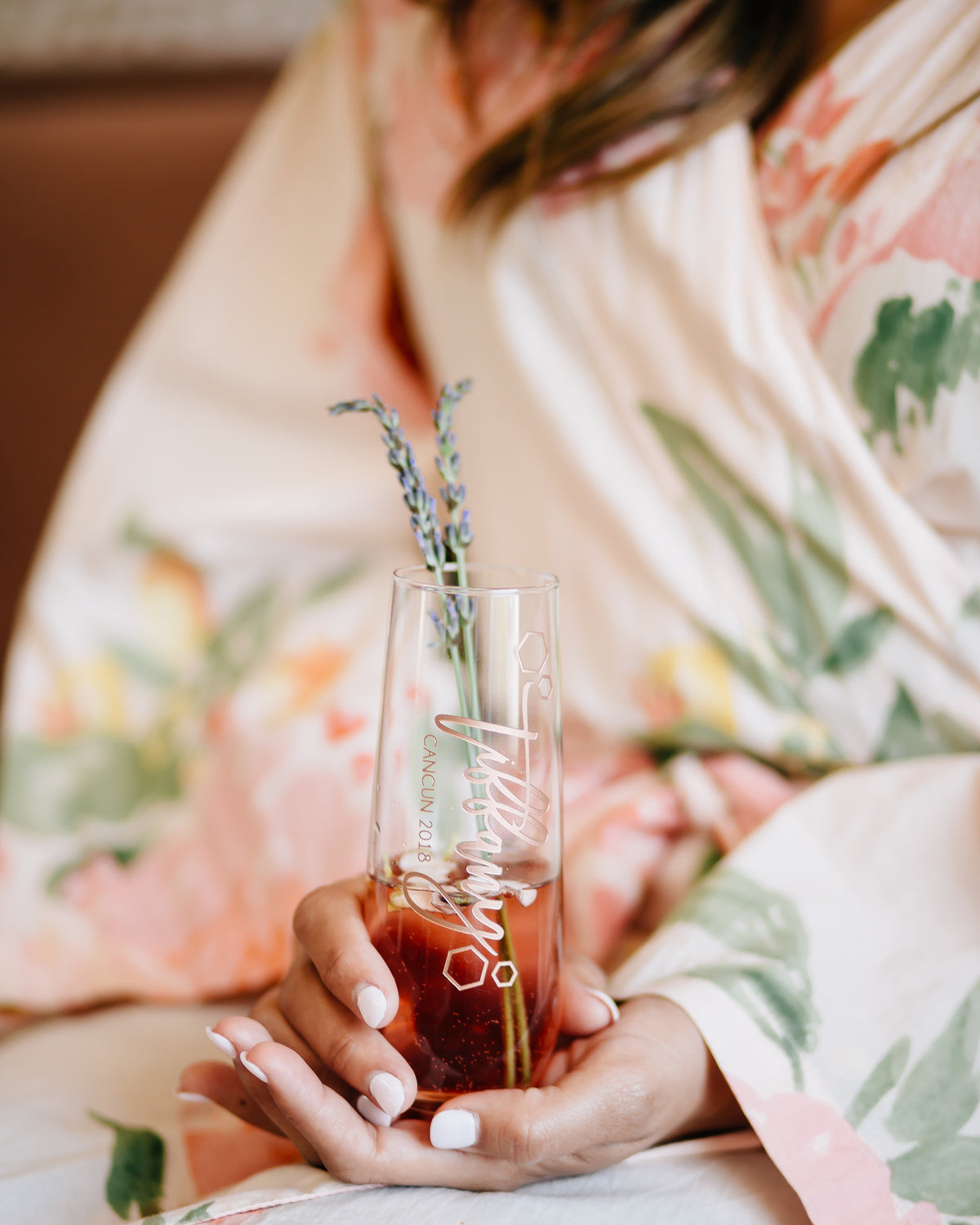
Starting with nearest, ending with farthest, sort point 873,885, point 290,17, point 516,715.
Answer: point 516,715
point 873,885
point 290,17

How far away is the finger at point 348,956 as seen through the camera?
0.34m

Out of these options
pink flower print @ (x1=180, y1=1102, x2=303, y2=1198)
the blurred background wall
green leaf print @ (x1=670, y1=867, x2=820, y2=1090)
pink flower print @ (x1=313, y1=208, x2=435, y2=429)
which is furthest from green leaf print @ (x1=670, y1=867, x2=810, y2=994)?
the blurred background wall

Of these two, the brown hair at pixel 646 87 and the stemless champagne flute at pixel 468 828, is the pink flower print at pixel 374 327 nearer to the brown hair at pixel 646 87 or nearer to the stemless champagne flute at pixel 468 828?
the brown hair at pixel 646 87

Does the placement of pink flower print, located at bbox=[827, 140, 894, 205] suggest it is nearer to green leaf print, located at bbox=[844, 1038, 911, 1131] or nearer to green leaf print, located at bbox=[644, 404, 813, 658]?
green leaf print, located at bbox=[644, 404, 813, 658]

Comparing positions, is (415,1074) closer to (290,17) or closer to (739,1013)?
(739,1013)

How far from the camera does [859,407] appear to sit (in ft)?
1.69

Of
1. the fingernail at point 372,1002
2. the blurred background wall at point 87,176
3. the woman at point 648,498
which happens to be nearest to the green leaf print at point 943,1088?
the woman at point 648,498

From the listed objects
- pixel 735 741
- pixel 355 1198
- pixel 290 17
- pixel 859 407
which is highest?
pixel 290 17

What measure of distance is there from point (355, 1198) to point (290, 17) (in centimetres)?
99

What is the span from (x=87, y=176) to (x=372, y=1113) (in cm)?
87

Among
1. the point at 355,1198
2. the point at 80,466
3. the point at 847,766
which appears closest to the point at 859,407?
the point at 847,766

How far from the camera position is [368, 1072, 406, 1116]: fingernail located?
1.12 feet

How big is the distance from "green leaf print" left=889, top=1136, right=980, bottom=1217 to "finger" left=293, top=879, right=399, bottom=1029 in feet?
0.73

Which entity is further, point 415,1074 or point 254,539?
point 254,539
